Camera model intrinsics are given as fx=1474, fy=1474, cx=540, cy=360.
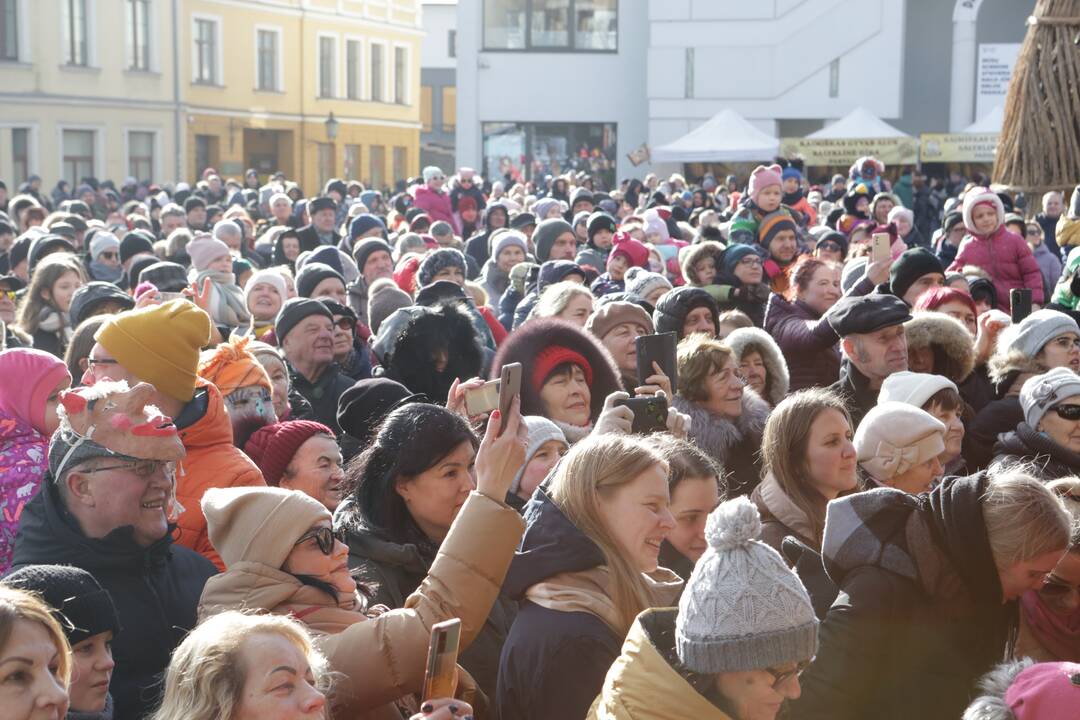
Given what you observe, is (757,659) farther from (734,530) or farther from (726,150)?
(726,150)

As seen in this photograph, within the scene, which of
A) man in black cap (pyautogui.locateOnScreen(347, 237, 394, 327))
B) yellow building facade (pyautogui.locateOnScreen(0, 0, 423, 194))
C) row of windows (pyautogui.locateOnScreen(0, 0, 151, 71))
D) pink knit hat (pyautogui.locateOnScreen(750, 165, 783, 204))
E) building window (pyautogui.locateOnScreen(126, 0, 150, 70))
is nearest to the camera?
man in black cap (pyautogui.locateOnScreen(347, 237, 394, 327))

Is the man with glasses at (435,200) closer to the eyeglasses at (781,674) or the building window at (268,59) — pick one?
the eyeglasses at (781,674)

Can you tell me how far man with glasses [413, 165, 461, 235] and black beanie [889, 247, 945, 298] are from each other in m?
10.6

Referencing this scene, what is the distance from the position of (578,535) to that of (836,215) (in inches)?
479

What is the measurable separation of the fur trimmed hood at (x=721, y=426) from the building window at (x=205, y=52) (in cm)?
4087

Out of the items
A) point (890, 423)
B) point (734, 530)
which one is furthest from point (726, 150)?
point (734, 530)

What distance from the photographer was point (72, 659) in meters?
3.17

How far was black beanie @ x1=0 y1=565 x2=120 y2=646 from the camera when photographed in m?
3.22

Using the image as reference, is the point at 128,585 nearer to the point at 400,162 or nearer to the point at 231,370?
the point at 231,370

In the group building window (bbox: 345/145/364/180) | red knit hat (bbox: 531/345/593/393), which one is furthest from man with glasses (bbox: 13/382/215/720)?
building window (bbox: 345/145/364/180)

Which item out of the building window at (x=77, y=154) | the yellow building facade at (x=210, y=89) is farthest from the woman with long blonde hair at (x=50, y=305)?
the building window at (x=77, y=154)

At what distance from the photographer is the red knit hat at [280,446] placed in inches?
191

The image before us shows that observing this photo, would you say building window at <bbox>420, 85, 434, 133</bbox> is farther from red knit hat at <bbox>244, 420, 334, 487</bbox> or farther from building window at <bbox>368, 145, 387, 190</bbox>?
red knit hat at <bbox>244, 420, 334, 487</bbox>

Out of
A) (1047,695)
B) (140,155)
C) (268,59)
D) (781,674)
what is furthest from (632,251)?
(268,59)
